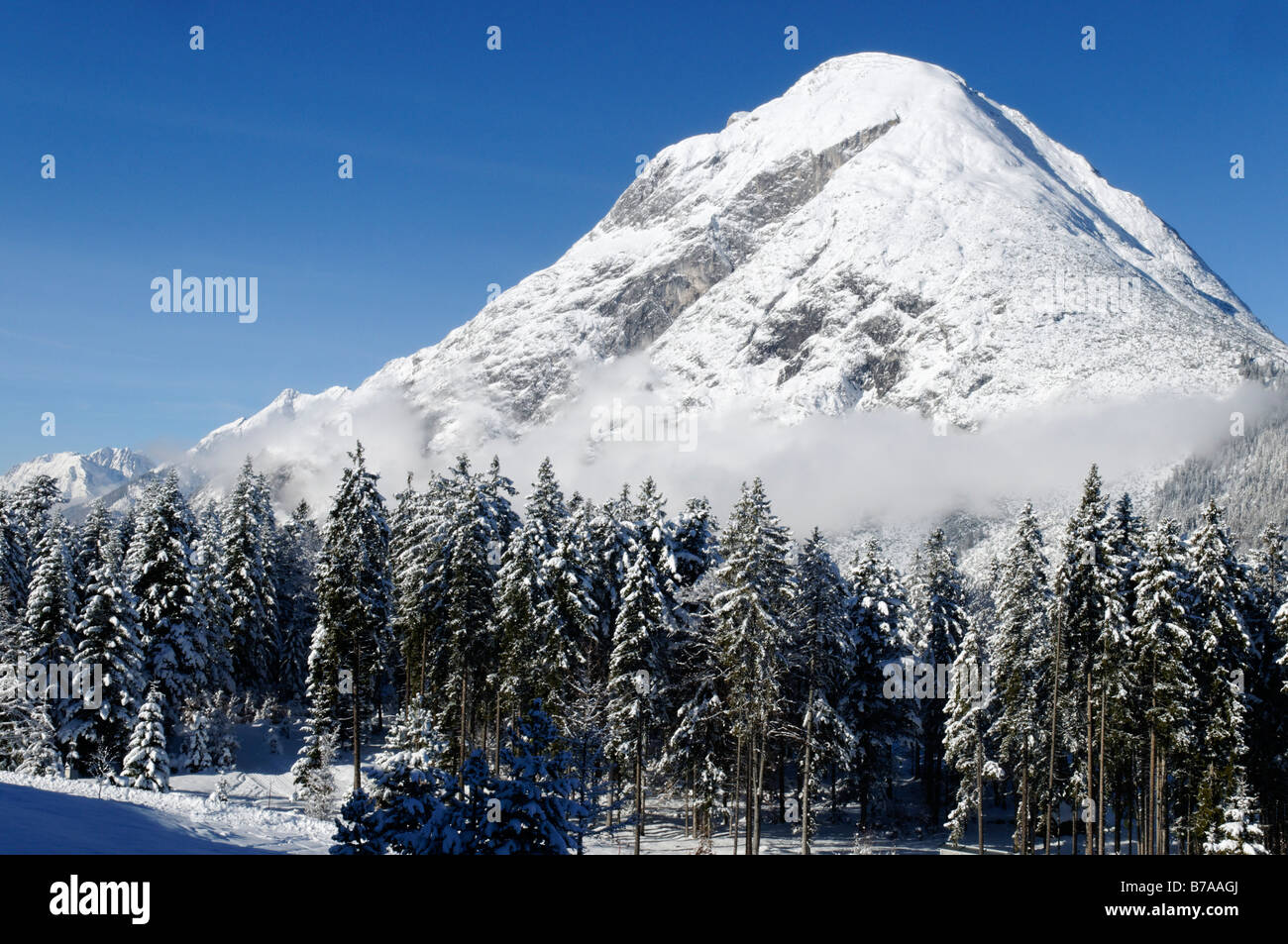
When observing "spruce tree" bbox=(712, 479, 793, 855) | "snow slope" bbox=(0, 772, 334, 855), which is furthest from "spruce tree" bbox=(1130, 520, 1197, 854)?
"snow slope" bbox=(0, 772, 334, 855)

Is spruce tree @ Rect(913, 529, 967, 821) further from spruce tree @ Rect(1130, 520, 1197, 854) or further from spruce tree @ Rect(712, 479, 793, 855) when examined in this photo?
spruce tree @ Rect(712, 479, 793, 855)

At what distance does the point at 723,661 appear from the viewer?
105ft

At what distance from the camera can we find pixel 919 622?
48531mm

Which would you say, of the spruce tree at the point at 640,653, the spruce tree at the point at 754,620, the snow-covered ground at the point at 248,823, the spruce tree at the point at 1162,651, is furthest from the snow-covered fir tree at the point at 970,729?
the spruce tree at the point at 640,653

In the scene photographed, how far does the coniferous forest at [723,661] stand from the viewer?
32.5 m

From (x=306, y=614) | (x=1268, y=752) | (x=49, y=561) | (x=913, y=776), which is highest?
(x=49, y=561)

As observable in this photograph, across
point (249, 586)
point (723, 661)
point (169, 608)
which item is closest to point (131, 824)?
point (723, 661)

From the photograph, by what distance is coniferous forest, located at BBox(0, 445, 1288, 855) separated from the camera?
107 feet

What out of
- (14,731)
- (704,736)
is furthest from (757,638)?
(14,731)

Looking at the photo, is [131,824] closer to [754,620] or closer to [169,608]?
[754,620]

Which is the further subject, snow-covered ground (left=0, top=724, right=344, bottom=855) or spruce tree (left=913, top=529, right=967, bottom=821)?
spruce tree (left=913, top=529, right=967, bottom=821)

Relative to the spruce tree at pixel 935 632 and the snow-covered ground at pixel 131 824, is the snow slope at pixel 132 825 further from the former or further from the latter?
the spruce tree at pixel 935 632
